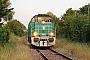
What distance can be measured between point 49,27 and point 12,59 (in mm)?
11668

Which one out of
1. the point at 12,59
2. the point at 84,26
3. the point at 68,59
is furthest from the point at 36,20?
the point at 12,59

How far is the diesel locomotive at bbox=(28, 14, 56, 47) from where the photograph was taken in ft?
74.8

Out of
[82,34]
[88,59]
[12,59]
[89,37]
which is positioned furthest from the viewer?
[82,34]

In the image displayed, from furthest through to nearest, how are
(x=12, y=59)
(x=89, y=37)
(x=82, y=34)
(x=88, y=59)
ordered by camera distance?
(x=82, y=34)
(x=89, y=37)
(x=88, y=59)
(x=12, y=59)

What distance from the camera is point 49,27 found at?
23594 millimetres

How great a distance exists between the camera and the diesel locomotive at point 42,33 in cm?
2280

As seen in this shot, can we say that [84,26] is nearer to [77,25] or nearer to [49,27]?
[77,25]

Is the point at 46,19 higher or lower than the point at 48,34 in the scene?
higher

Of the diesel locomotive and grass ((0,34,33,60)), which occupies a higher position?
the diesel locomotive

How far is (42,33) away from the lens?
76.5 feet

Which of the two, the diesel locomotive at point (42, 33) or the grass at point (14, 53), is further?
the diesel locomotive at point (42, 33)

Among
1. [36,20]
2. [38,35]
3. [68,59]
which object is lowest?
[68,59]

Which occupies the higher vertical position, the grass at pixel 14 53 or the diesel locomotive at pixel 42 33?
the diesel locomotive at pixel 42 33

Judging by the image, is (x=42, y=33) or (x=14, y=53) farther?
(x=42, y=33)
